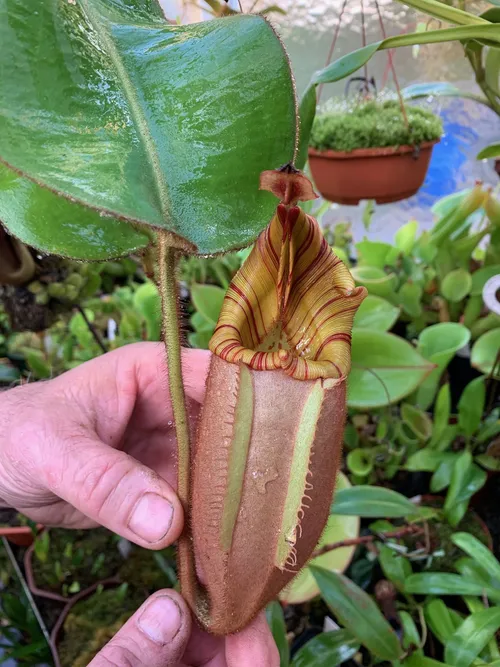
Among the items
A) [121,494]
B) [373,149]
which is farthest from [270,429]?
[373,149]

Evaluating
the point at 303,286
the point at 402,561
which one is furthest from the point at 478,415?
the point at 303,286

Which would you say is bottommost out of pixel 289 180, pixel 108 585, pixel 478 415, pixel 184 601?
pixel 108 585

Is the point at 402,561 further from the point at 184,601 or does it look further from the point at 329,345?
the point at 329,345

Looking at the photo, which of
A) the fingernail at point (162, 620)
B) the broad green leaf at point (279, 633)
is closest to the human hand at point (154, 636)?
the fingernail at point (162, 620)

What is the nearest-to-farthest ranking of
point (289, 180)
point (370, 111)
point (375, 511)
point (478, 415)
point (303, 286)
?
point (289, 180) → point (303, 286) → point (375, 511) → point (478, 415) → point (370, 111)

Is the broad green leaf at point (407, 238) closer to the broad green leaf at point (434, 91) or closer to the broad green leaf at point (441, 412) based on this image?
the broad green leaf at point (434, 91)

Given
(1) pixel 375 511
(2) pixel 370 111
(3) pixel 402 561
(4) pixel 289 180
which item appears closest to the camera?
(4) pixel 289 180

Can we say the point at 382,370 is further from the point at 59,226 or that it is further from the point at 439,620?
the point at 59,226

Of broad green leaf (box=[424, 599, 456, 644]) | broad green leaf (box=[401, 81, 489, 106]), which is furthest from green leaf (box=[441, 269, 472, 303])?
broad green leaf (box=[424, 599, 456, 644])
